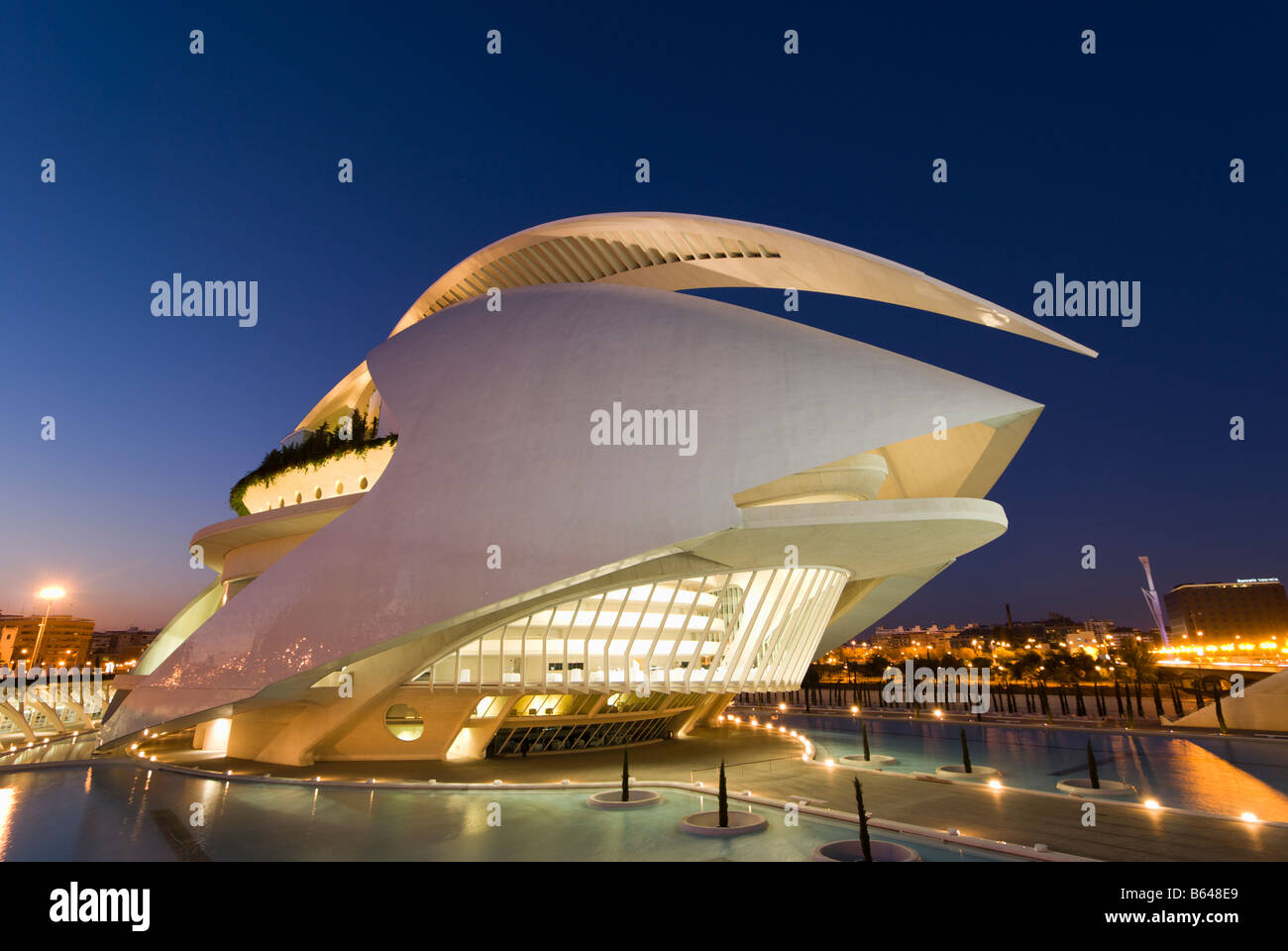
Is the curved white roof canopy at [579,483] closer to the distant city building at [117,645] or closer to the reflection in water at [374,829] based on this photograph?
the reflection in water at [374,829]

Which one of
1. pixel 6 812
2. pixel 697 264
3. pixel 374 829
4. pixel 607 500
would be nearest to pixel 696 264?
pixel 697 264

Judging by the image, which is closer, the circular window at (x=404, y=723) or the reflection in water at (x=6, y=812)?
the reflection in water at (x=6, y=812)

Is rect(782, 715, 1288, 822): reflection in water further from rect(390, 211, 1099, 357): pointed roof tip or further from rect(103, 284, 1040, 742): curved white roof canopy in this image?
rect(390, 211, 1099, 357): pointed roof tip

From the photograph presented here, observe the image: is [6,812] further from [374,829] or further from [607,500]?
[607,500]

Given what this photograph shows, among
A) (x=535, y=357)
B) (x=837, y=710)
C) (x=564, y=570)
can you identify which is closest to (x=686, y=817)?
(x=564, y=570)

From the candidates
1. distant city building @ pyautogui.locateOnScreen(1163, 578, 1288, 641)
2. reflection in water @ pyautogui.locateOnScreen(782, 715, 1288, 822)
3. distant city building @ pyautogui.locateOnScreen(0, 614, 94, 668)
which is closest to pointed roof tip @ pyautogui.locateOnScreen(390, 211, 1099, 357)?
reflection in water @ pyautogui.locateOnScreen(782, 715, 1288, 822)

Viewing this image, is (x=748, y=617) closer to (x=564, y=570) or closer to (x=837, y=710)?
(x=564, y=570)

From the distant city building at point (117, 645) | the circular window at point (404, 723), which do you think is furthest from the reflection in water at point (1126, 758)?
the distant city building at point (117, 645)
